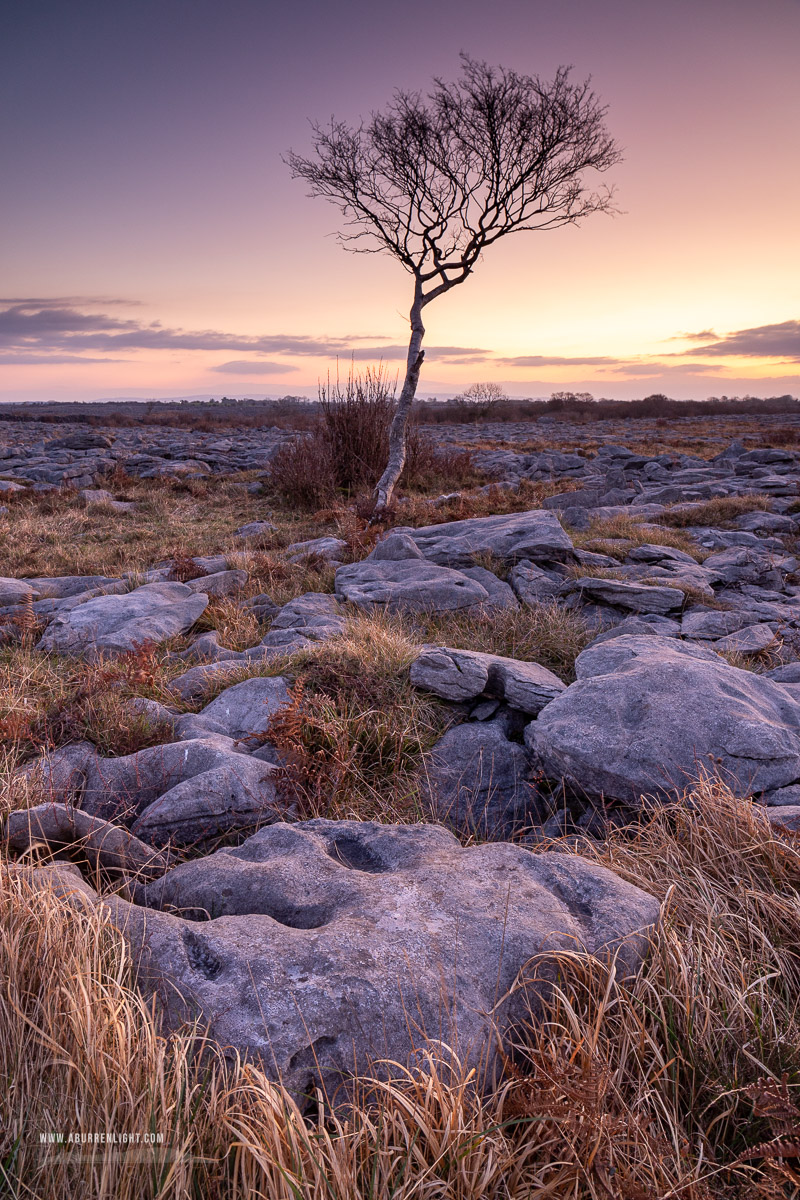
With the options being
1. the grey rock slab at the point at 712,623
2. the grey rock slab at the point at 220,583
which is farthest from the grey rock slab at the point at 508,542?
the grey rock slab at the point at 220,583

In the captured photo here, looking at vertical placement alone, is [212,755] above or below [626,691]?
below

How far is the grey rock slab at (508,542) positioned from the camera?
23.6 feet

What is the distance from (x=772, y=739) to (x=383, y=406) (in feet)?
39.9

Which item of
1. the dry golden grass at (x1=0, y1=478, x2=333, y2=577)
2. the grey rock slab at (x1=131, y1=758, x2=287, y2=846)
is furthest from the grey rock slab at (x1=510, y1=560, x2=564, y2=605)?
the dry golden grass at (x1=0, y1=478, x2=333, y2=577)

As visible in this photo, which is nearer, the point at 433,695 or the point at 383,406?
the point at 433,695

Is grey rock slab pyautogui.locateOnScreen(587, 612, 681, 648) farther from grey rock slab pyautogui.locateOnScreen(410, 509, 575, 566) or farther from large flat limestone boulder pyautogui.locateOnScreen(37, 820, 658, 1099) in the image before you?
large flat limestone boulder pyautogui.locateOnScreen(37, 820, 658, 1099)

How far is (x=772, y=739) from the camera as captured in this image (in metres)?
2.98

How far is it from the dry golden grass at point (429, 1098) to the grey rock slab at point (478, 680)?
6.38 feet

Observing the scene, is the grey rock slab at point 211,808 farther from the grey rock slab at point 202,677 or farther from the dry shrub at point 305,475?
the dry shrub at point 305,475

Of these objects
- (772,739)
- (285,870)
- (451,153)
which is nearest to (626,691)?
(772,739)

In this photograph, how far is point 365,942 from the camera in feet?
5.86

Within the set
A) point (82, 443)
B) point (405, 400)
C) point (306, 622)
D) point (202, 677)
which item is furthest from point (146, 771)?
point (82, 443)

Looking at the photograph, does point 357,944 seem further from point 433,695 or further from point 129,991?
point 433,695

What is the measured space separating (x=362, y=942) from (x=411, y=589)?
4.38m
